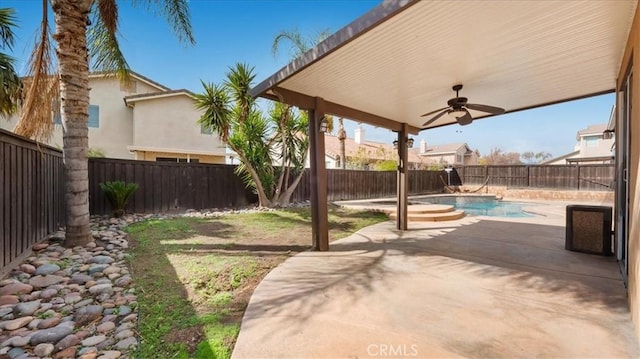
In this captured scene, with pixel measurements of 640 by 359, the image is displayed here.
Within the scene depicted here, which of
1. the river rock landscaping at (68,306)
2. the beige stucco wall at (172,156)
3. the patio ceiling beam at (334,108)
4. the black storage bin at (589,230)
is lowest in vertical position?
the river rock landscaping at (68,306)

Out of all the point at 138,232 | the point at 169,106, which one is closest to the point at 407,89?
the point at 138,232

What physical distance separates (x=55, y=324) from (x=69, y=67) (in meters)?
4.11

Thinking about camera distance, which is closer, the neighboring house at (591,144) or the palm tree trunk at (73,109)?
the palm tree trunk at (73,109)

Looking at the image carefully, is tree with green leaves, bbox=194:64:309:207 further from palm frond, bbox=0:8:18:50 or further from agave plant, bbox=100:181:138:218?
palm frond, bbox=0:8:18:50

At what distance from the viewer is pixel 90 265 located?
382cm

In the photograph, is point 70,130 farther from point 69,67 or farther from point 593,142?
point 593,142

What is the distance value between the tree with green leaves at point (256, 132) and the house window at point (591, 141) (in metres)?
29.4

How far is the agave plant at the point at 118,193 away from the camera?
290 inches

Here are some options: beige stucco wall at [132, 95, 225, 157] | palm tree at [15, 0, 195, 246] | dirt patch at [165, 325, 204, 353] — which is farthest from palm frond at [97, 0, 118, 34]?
beige stucco wall at [132, 95, 225, 157]

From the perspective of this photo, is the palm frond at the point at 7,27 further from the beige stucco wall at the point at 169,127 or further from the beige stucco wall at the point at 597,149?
the beige stucco wall at the point at 597,149

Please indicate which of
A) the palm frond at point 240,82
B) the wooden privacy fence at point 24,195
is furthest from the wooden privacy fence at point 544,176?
the wooden privacy fence at point 24,195

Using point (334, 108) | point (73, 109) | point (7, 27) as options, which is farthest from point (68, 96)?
point (334, 108)

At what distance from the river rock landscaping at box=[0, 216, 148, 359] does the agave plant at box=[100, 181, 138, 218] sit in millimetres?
3213

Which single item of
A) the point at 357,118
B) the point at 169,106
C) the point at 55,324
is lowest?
the point at 55,324
